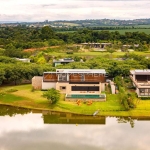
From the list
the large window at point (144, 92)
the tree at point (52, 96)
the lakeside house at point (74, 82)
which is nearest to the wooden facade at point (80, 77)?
the lakeside house at point (74, 82)

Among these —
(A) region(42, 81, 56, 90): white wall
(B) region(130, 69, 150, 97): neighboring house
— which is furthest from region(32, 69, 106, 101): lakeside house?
(B) region(130, 69, 150, 97): neighboring house

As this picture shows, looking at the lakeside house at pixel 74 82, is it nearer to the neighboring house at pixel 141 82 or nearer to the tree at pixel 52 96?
the tree at pixel 52 96

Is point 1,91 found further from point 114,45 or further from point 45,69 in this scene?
point 114,45

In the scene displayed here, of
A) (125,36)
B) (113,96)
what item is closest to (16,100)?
(113,96)

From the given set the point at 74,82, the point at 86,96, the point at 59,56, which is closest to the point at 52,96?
the point at 86,96

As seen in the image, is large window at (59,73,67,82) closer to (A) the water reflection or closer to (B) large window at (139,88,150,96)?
(A) the water reflection

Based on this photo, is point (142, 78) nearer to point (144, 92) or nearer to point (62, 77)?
point (144, 92)
